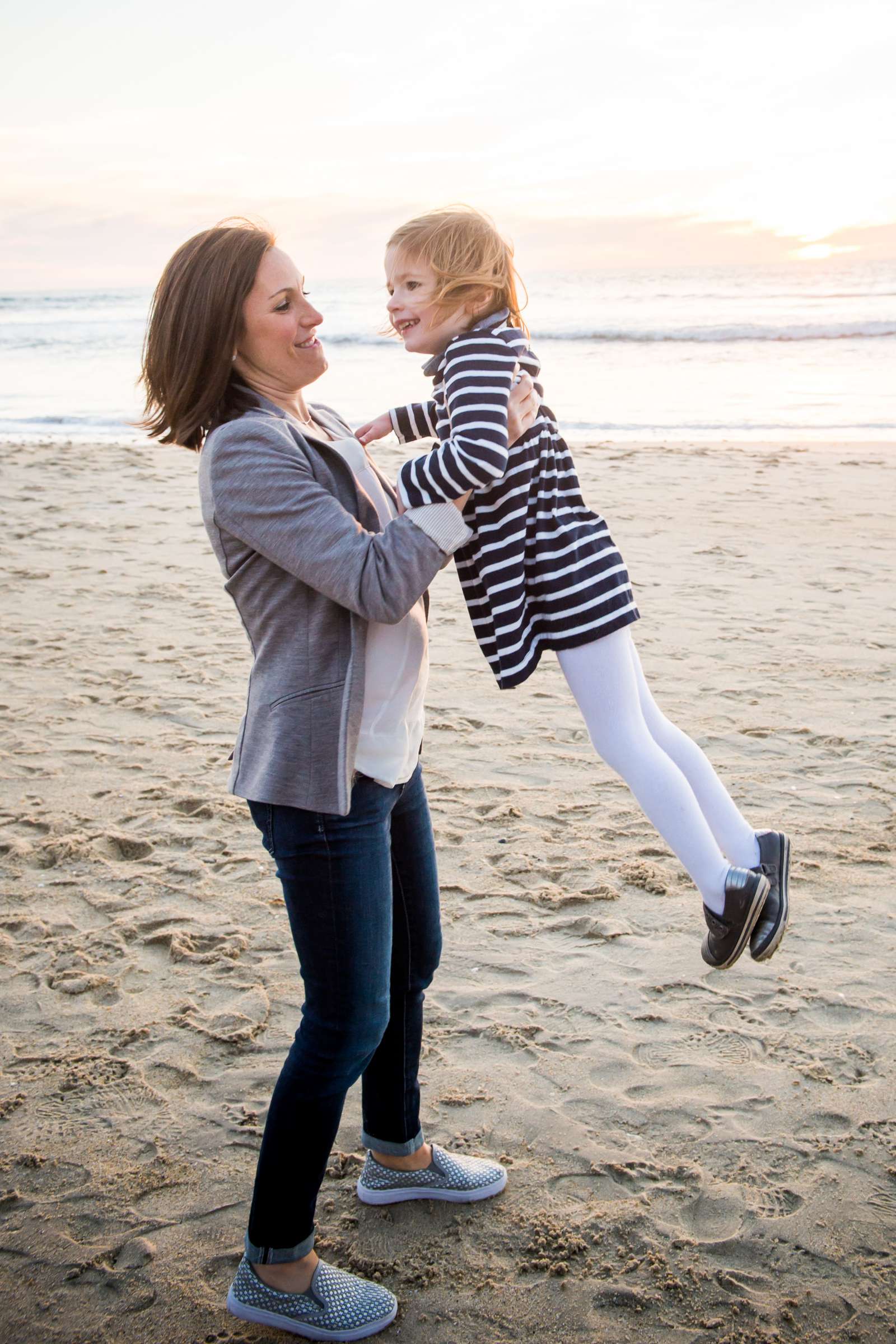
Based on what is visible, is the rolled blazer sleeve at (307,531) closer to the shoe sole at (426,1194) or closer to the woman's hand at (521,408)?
the woman's hand at (521,408)

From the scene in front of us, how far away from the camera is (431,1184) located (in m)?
2.70

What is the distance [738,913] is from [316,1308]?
1.14 metres

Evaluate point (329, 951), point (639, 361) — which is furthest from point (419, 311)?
point (639, 361)

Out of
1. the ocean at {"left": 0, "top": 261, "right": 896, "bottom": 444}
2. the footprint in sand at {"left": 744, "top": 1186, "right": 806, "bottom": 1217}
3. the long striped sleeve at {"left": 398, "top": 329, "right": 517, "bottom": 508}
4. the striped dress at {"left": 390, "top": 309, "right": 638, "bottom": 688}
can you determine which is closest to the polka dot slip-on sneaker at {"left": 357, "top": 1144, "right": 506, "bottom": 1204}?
the footprint in sand at {"left": 744, "top": 1186, "right": 806, "bottom": 1217}

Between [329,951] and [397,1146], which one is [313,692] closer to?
[329,951]

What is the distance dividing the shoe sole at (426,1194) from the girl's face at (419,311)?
6.12 ft

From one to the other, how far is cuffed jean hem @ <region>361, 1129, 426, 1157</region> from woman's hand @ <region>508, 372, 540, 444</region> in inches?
62.5

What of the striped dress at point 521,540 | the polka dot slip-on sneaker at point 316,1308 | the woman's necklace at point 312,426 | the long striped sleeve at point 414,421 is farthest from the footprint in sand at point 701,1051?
the woman's necklace at point 312,426

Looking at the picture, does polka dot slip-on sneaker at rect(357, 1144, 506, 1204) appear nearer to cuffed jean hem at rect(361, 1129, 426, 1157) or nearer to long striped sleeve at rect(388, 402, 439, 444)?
cuffed jean hem at rect(361, 1129, 426, 1157)

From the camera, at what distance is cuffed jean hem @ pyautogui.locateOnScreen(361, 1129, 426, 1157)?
269 cm

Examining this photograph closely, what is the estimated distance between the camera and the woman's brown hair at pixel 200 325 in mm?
2025

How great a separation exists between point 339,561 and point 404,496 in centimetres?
27

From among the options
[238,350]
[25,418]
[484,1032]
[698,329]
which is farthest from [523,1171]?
[698,329]

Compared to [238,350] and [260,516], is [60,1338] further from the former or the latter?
[238,350]
